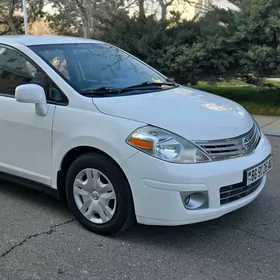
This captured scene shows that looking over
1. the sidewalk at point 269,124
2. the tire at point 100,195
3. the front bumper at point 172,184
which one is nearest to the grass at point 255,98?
the sidewalk at point 269,124

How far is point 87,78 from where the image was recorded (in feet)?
12.5

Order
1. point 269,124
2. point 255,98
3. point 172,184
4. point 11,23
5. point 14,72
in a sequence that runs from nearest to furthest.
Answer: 1. point 172,184
2. point 14,72
3. point 269,124
4. point 255,98
5. point 11,23

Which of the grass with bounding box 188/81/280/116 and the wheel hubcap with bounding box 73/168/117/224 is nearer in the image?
the wheel hubcap with bounding box 73/168/117/224

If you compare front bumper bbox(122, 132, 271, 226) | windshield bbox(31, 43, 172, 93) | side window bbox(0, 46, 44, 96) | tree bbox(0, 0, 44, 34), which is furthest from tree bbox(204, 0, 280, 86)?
tree bbox(0, 0, 44, 34)

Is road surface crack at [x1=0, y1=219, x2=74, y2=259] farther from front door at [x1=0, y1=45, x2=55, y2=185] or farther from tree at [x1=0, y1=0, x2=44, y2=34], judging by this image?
tree at [x1=0, y1=0, x2=44, y2=34]

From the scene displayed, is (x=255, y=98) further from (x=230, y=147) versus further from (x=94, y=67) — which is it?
(x=230, y=147)

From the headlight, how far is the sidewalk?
4.17 meters

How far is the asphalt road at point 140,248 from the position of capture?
9.37 feet

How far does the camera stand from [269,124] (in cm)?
751

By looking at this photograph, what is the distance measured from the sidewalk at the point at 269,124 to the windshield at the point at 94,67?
10.3 feet

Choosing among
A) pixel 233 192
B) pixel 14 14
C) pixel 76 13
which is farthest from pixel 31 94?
pixel 14 14

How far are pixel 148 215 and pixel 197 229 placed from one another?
64 centimetres

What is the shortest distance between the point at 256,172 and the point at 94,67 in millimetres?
1807

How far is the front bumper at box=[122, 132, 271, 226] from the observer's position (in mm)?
2965
